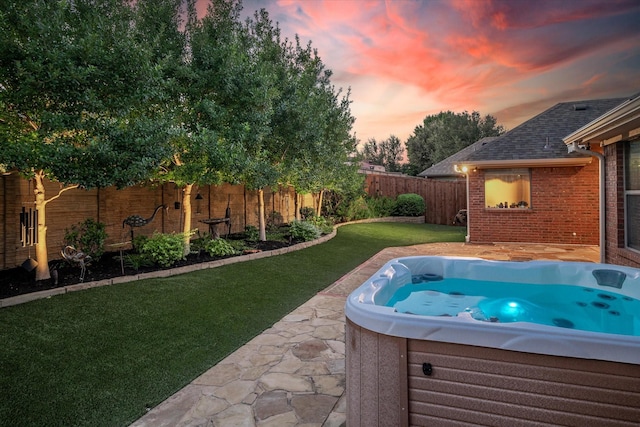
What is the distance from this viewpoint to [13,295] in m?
4.78

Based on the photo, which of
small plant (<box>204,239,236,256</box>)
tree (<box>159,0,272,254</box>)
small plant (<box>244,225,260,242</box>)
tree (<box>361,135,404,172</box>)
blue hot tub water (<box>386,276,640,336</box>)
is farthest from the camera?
tree (<box>361,135,404,172</box>)

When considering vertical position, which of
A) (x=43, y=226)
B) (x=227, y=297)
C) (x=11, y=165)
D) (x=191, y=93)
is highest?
(x=191, y=93)

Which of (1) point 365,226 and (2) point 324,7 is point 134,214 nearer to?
(2) point 324,7

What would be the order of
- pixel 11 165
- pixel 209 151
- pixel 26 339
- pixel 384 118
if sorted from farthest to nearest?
Answer: 1. pixel 384 118
2. pixel 209 151
3. pixel 11 165
4. pixel 26 339

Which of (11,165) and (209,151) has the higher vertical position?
(209,151)

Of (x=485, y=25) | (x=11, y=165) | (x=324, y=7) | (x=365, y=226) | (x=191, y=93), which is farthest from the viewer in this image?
(x=365, y=226)

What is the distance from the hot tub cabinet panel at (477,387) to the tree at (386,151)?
41941 millimetres

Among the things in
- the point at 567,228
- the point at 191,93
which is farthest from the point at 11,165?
the point at 567,228

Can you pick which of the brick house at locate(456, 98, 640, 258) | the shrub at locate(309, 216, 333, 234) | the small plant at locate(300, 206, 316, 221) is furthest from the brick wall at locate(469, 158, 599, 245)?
the small plant at locate(300, 206, 316, 221)

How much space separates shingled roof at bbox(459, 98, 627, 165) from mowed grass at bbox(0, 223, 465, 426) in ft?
23.2

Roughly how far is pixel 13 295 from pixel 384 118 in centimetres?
1757

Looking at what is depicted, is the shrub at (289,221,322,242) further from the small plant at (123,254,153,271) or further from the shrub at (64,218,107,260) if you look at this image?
the shrub at (64,218,107,260)

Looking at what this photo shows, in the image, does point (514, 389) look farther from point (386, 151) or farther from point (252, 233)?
point (386, 151)

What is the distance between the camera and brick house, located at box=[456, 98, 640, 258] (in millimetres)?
10398
